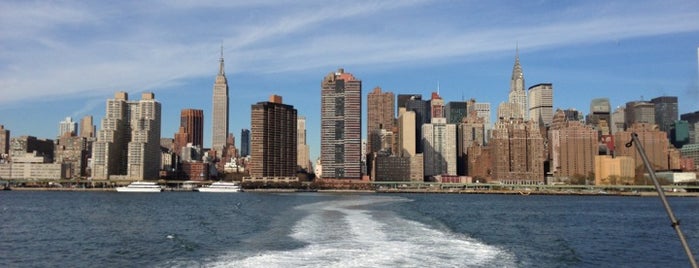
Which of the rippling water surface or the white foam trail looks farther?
the rippling water surface

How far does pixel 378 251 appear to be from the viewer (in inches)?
1495

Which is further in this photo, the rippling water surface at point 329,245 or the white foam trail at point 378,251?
the rippling water surface at point 329,245

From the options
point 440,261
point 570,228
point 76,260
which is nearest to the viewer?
point 440,261

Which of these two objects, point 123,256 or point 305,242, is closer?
point 123,256

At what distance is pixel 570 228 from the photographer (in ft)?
217

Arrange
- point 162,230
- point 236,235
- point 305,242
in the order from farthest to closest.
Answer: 1. point 162,230
2. point 236,235
3. point 305,242

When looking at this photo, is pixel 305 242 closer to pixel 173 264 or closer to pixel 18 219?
pixel 173 264

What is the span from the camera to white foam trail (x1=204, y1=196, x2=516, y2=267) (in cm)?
3388

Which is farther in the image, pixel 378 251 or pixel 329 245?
pixel 329 245

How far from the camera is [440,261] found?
3494cm

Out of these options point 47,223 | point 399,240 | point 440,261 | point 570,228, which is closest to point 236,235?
point 399,240

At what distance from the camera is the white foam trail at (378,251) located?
1334 inches

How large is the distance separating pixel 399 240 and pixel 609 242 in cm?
1950

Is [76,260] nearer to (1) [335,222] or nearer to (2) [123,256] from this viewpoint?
(2) [123,256]
